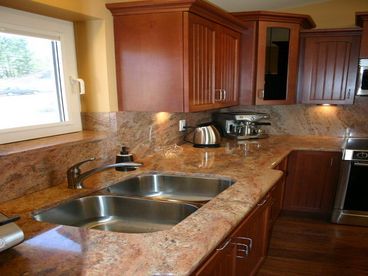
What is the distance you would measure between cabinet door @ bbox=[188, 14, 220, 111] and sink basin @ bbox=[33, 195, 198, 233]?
0.80m

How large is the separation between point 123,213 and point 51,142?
22.6 inches

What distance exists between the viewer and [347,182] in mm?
2932

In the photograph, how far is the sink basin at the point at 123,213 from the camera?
1569 millimetres

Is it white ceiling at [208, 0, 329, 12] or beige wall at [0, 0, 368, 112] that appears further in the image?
white ceiling at [208, 0, 329, 12]

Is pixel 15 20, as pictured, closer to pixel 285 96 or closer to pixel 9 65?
pixel 9 65

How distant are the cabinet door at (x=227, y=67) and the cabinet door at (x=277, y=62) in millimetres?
274

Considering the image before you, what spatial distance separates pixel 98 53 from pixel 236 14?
1.64 m

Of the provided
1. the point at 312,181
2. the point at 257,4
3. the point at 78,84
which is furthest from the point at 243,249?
the point at 257,4

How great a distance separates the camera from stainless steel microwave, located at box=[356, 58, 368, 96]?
2.99 m

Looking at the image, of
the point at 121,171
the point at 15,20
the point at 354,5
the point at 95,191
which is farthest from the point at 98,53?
the point at 354,5

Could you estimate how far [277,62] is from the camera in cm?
315

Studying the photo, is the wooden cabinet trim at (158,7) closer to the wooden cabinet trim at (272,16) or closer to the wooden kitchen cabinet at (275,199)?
the wooden cabinet trim at (272,16)

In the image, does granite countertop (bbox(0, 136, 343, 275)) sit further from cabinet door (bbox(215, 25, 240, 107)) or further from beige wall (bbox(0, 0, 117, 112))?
cabinet door (bbox(215, 25, 240, 107))

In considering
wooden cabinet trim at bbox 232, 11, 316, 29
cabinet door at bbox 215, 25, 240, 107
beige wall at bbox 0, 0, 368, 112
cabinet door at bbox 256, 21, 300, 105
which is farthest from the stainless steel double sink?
wooden cabinet trim at bbox 232, 11, 316, 29
